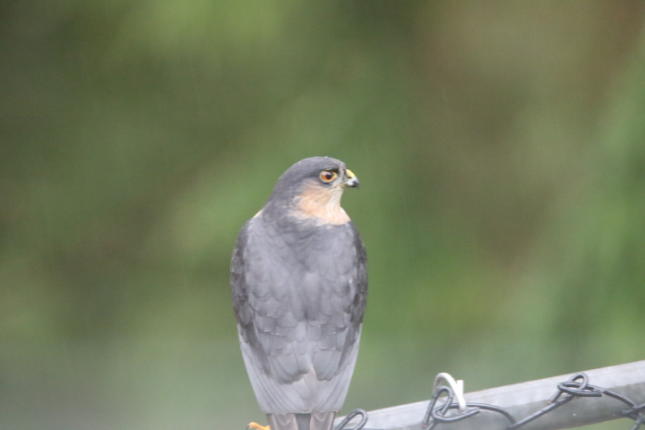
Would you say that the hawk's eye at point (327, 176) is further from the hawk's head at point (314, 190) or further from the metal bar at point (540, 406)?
the metal bar at point (540, 406)

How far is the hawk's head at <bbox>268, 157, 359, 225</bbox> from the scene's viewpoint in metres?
2.54

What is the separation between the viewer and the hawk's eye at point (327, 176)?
2.57 metres

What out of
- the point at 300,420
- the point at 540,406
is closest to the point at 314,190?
the point at 300,420

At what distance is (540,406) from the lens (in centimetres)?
186

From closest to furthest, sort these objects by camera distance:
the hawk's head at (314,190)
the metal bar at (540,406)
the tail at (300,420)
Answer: the metal bar at (540,406) < the tail at (300,420) < the hawk's head at (314,190)

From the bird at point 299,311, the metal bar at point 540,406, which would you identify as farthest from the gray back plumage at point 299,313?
the metal bar at point 540,406

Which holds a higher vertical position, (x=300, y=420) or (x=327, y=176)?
(x=327, y=176)

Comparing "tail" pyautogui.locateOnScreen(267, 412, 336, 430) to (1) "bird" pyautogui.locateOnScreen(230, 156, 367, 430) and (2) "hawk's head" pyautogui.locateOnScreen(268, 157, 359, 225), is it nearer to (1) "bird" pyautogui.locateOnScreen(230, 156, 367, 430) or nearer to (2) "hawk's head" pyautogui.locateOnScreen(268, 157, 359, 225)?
(1) "bird" pyautogui.locateOnScreen(230, 156, 367, 430)

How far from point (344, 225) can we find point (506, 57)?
1263mm

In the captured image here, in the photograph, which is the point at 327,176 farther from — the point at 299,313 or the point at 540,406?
the point at 540,406

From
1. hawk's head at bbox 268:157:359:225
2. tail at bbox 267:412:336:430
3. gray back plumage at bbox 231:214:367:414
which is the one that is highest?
hawk's head at bbox 268:157:359:225

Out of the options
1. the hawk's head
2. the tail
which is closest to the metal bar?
the tail

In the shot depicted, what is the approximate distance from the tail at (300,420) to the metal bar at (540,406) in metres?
0.35

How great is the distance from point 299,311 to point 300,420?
23 centimetres
